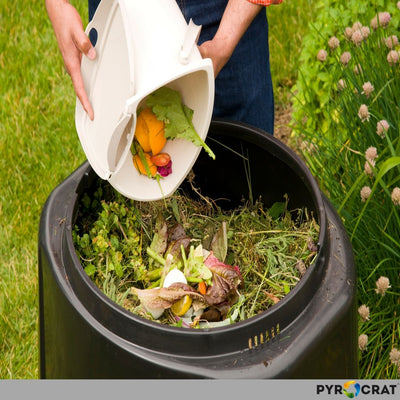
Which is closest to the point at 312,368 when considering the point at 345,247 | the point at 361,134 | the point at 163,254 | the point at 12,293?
the point at 345,247

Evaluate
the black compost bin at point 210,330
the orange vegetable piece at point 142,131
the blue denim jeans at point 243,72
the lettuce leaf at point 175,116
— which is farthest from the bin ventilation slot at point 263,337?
the blue denim jeans at point 243,72

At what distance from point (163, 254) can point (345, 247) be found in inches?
16.7

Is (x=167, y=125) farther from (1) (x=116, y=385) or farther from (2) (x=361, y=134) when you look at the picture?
(2) (x=361, y=134)

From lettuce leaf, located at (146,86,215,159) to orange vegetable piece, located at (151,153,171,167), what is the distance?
0.06 meters

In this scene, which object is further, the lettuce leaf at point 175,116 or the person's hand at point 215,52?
the person's hand at point 215,52

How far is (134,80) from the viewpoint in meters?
1.32

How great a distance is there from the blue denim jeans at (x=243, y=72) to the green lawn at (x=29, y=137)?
888mm

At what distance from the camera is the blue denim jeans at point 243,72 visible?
1.89m

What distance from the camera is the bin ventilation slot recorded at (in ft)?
4.15

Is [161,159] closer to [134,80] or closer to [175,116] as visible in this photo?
[175,116]

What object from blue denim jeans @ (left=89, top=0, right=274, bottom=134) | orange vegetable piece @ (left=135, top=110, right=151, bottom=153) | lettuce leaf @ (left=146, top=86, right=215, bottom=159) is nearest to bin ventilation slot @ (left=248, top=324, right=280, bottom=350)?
lettuce leaf @ (left=146, top=86, right=215, bottom=159)

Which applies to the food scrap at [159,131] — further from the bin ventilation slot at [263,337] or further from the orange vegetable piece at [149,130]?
the bin ventilation slot at [263,337]

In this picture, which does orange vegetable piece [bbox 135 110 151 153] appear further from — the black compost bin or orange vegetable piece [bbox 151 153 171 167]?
the black compost bin

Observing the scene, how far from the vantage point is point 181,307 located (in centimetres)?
143
